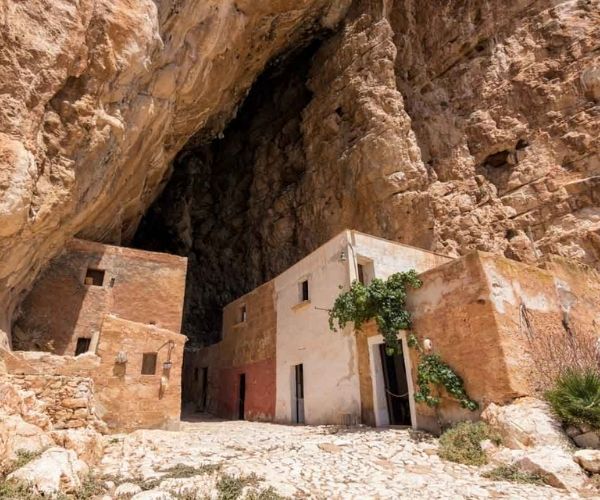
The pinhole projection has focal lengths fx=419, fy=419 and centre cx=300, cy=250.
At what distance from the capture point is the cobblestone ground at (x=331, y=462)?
6.64m

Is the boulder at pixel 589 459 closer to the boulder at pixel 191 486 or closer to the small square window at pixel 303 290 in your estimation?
the boulder at pixel 191 486

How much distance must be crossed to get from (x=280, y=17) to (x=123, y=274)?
15.8 metres

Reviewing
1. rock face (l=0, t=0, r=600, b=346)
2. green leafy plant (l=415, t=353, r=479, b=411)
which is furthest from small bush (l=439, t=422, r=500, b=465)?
rock face (l=0, t=0, r=600, b=346)

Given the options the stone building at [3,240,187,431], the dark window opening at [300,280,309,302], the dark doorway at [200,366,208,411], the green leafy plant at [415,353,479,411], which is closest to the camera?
the green leafy plant at [415,353,479,411]

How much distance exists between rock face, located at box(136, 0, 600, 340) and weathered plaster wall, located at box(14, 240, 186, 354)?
34.2 feet

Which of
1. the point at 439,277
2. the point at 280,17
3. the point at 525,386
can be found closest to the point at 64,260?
the point at 439,277

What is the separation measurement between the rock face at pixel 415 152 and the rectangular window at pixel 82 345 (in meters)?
13.3

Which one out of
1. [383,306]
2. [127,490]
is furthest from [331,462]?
[383,306]

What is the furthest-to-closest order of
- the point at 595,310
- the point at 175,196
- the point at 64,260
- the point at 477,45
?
the point at 175,196 → the point at 477,45 → the point at 64,260 → the point at 595,310

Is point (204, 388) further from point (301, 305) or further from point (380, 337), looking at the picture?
point (380, 337)

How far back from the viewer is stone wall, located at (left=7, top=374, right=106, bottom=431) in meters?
8.29

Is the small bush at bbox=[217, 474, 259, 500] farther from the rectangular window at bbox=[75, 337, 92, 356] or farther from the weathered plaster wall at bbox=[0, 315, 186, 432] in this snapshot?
the rectangular window at bbox=[75, 337, 92, 356]

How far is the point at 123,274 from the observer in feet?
50.2

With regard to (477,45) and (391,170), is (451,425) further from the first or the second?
(477,45)
